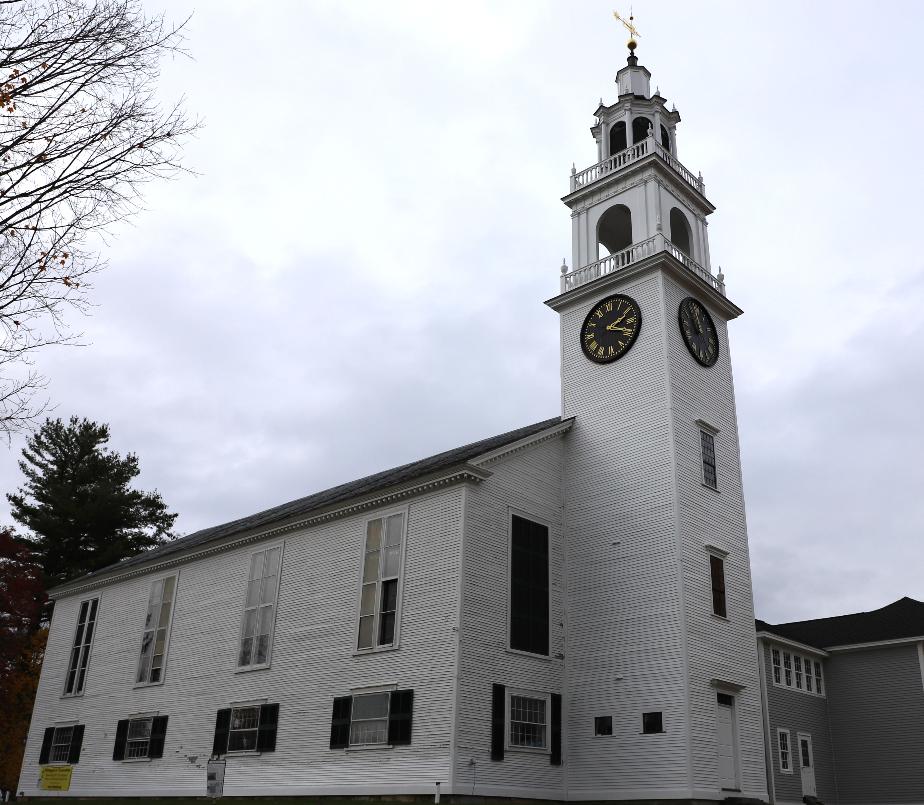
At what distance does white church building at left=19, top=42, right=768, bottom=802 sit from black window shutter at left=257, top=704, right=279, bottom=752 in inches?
3.7

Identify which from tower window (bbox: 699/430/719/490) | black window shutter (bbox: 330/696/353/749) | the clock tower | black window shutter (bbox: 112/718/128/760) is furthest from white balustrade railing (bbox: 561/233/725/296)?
black window shutter (bbox: 112/718/128/760)

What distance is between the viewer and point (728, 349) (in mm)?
30516

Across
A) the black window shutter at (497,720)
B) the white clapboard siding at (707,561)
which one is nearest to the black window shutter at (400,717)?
the black window shutter at (497,720)

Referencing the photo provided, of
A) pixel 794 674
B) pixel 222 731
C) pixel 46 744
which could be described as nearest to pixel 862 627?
pixel 794 674

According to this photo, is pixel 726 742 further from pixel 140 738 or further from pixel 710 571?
pixel 140 738

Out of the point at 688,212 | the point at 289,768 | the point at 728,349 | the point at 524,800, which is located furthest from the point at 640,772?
the point at 688,212

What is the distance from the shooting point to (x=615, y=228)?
34031 mm

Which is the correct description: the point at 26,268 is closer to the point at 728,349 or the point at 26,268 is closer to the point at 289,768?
the point at 289,768

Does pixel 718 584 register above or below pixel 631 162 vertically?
below

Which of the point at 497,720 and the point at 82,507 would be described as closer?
the point at 497,720

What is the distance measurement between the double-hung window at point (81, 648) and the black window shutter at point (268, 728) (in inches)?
468

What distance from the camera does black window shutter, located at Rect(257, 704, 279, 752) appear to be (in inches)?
1014

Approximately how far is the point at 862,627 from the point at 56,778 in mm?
30191

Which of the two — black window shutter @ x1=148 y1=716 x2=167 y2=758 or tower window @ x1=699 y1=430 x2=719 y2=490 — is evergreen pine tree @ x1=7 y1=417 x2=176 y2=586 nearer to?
black window shutter @ x1=148 y1=716 x2=167 y2=758
